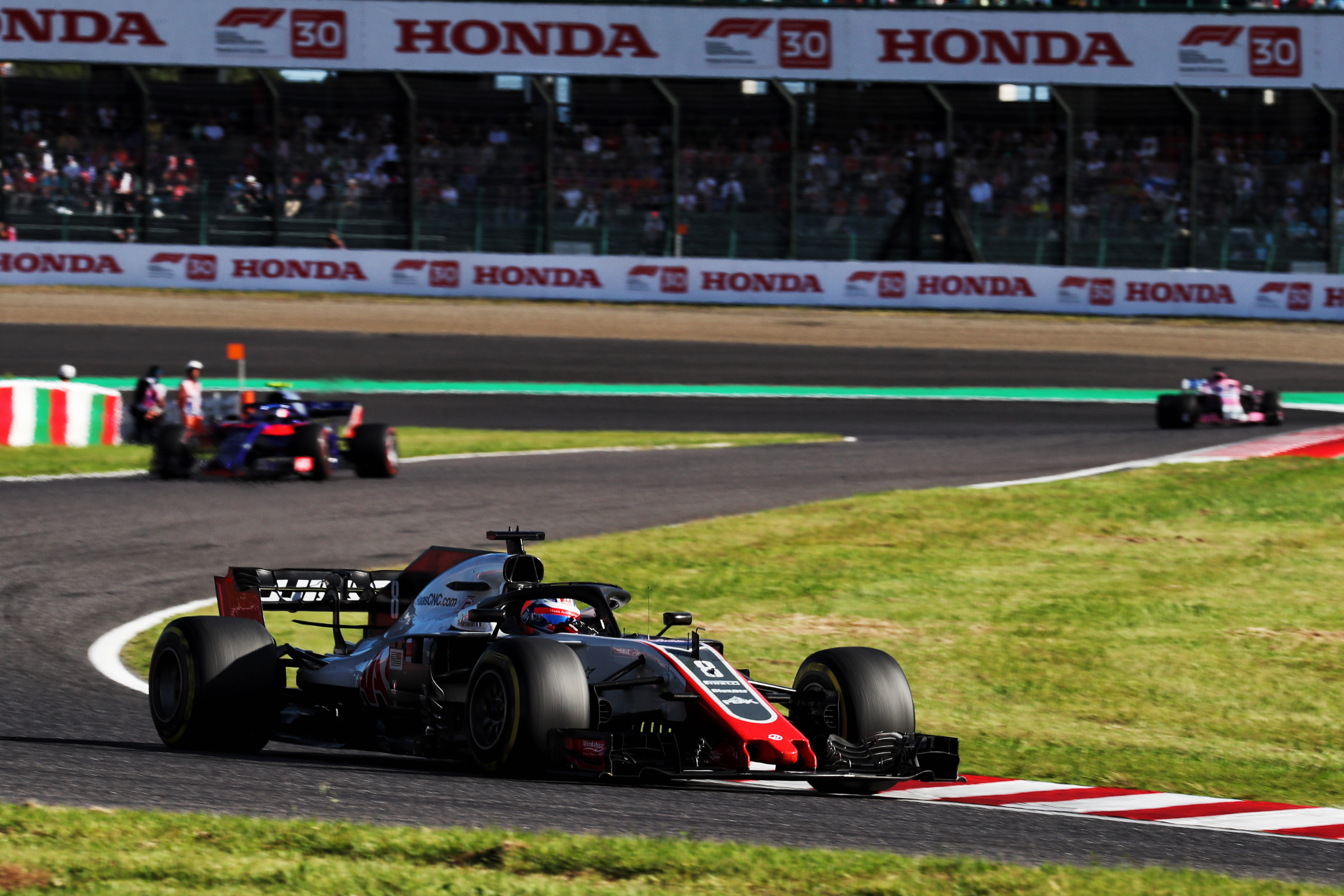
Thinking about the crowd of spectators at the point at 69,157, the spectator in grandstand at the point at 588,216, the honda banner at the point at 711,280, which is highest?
the crowd of spectators at the point at 69,157

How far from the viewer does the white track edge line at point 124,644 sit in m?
9.45

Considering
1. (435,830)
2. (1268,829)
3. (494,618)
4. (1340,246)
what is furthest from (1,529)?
(1340,246)

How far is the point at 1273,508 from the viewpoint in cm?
1623

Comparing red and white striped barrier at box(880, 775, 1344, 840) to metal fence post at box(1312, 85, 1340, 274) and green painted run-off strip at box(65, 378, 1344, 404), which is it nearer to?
green painted run-off strip at box(65, 378, 1344, 404)

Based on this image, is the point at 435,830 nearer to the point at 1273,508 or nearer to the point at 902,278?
the point at 1273,508

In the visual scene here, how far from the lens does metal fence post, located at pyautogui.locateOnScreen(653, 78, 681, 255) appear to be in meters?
35.7

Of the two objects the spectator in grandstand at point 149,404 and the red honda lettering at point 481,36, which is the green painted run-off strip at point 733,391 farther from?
the red honda lettering at point 481,36

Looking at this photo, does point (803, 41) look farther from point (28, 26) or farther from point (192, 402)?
point (192, 402)

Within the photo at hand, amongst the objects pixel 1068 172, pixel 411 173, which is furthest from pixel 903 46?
pixel 411 173

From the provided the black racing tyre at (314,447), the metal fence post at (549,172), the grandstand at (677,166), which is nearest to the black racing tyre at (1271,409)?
the grandstand at (677,166)

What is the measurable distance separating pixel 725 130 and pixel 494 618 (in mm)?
31274

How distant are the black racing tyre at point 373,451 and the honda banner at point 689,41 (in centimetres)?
2072

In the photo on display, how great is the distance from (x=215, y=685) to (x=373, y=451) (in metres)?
11.3

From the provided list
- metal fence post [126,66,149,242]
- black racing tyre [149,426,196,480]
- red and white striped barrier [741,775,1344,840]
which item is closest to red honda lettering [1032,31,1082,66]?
metal fence post [126,66,149,242]
